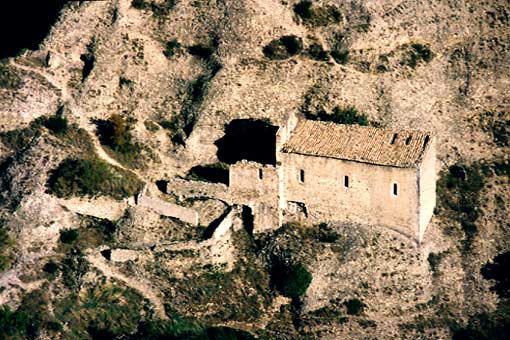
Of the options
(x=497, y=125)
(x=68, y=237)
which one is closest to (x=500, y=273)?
(x=497, y=125)

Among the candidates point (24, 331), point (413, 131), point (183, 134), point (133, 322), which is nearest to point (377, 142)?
point (413, 131)

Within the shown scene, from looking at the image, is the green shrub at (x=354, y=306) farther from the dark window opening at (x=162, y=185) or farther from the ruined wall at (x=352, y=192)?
the dark window opening at (x=162, y=185)

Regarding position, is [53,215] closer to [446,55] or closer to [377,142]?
[377,142]

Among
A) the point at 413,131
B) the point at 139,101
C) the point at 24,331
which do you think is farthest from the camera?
the point at 139,101

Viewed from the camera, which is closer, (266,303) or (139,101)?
(266,303)

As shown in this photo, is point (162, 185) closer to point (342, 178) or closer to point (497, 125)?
point (342, 178)

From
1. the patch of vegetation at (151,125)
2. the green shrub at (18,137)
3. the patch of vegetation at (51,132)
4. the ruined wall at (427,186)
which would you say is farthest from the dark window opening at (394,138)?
the green shrub at (18,137)

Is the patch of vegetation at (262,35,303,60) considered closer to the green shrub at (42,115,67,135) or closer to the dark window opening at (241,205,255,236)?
the dark window opening at (241,205,255,236)
